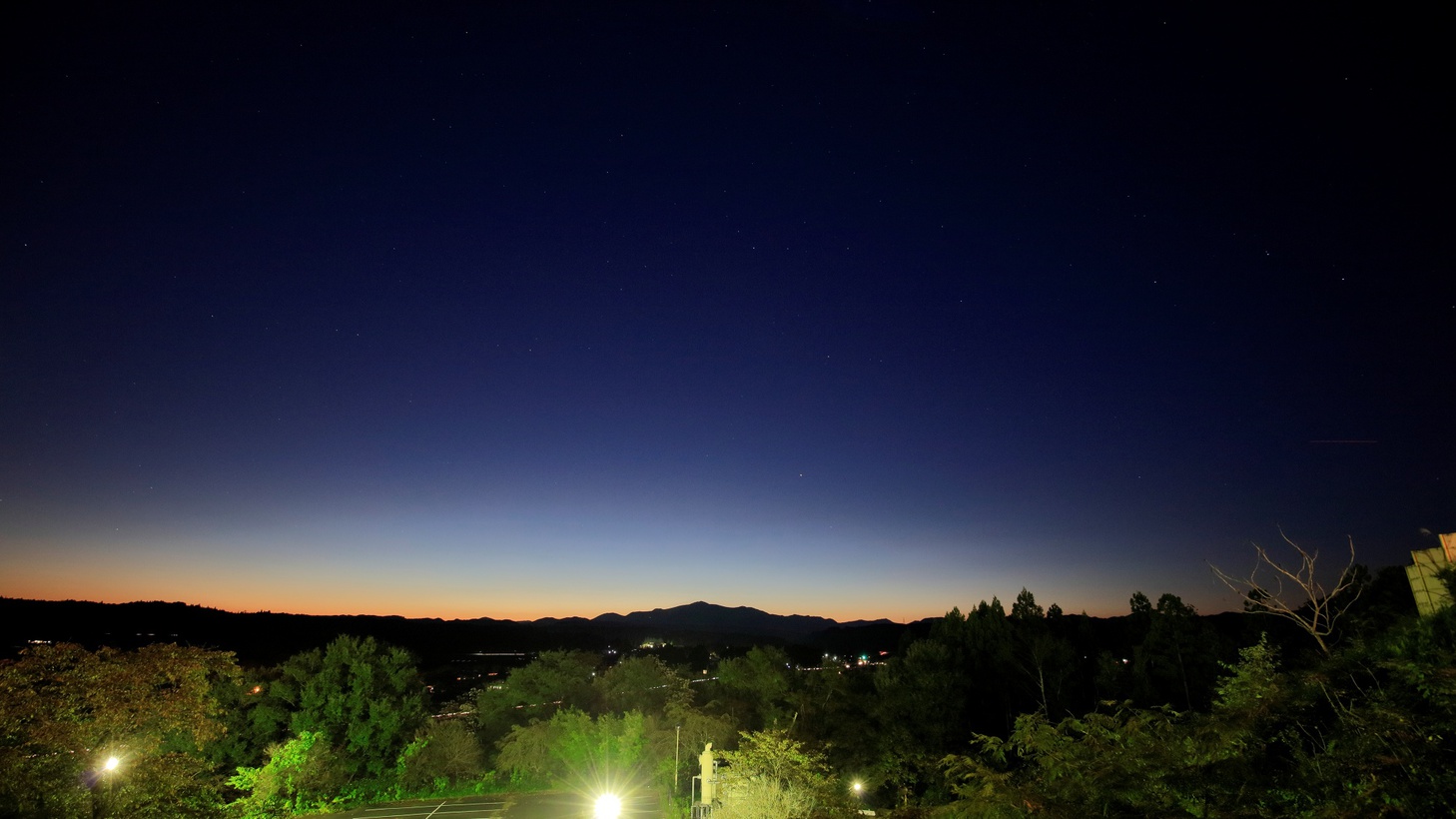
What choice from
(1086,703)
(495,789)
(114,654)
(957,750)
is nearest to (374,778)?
(495,789)

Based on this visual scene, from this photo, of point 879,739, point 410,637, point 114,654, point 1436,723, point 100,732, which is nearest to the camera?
point 1436,723

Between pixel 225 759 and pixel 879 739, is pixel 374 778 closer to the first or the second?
pixel 225 759

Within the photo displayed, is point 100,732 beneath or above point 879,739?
above

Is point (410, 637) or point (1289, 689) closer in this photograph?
point (1289, 689)

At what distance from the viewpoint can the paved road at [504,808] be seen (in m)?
26.7

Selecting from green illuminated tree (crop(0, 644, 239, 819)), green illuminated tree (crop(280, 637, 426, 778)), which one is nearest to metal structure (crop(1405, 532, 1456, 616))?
green illuminated tree (crop(0, 644, 239, 819))

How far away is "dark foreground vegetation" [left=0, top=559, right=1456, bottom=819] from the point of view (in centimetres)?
966

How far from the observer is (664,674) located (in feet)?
143

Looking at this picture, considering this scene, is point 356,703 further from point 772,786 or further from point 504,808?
point 772,786

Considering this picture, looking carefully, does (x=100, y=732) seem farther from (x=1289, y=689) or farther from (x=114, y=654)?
(x=1289, y=689)

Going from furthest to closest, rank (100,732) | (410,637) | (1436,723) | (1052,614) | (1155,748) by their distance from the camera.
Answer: (410,637), (1052,614), (100,732), (1155,748), (1436,723)

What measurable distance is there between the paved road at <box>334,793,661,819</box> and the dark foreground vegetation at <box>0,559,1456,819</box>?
1.12 meters

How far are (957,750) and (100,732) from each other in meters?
29.9

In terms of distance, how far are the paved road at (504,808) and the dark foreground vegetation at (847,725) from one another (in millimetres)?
1117
